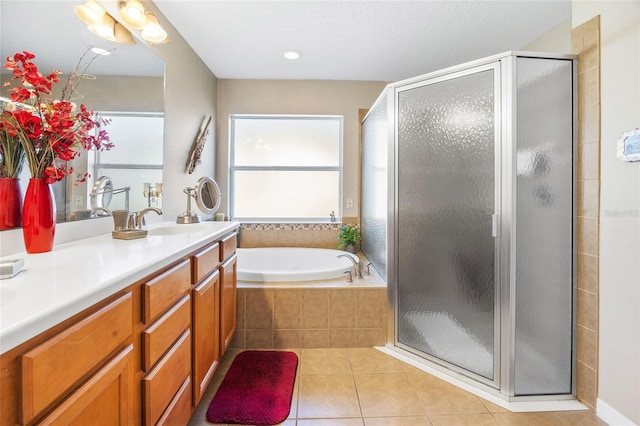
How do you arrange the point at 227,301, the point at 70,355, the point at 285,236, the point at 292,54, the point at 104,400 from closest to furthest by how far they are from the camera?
the point at 70,355
the point at 104,400
the point at 227,301
the point at 292,54
the point at 285,236

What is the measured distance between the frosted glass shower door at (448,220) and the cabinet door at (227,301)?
1.11 meters

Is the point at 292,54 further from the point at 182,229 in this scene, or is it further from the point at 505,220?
the point at 505,220

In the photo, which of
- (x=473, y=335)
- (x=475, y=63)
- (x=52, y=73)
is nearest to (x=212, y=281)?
(x=52, y=73)

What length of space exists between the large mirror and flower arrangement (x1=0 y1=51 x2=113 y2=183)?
6 cm

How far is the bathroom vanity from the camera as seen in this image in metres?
0.57

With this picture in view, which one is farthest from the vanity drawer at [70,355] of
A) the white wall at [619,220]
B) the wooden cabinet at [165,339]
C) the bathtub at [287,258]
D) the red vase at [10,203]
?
the bathtub at [287,258]

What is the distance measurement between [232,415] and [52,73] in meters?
1.70

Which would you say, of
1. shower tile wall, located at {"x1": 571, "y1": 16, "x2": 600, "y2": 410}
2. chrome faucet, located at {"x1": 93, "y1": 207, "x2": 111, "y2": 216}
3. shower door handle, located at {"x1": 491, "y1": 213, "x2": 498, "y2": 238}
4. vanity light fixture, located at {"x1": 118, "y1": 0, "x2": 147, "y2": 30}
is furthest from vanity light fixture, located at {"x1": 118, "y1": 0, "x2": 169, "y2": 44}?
shower tile wall, located at {"x1": 571, "y1": 16, "x2": 600, "y2": 410}

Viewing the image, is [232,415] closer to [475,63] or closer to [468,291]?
[468,291]

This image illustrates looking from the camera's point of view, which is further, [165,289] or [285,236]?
[285,236]

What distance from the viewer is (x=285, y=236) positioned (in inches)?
131

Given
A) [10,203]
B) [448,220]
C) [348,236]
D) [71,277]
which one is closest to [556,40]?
[448,220]

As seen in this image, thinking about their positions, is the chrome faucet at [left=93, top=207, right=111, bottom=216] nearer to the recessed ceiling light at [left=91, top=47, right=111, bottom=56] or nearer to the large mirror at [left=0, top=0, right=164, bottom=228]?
the large mirror at [left=0, top=0, right=164, bottom=228]

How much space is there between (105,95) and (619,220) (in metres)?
2.50
